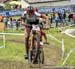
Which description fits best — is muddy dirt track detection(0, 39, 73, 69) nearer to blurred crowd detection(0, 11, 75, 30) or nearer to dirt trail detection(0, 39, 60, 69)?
dirt trail detection(0, 39, 60, 69)

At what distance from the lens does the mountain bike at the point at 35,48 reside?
11.0 meters

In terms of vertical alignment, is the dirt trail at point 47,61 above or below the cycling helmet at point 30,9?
below

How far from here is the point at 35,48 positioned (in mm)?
11344

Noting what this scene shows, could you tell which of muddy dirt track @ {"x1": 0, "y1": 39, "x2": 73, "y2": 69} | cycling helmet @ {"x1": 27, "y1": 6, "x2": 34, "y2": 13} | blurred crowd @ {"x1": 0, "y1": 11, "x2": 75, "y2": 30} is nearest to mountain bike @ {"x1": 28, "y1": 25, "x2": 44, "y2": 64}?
muddy dirt track @ {"x1": 0, "y1": 39, "x2": 73, "y2": 69}

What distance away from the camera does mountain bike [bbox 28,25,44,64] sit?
1100cm

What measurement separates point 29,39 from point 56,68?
6.96 ft

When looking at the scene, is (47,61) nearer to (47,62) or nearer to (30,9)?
(47,62)

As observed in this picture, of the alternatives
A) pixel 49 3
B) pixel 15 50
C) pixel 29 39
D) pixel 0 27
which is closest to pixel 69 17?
pixel 0 27

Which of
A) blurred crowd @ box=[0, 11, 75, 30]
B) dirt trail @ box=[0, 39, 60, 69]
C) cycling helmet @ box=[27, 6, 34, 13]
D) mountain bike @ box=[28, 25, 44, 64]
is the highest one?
cycling helmet @ box=[27, 6, 34, 13]

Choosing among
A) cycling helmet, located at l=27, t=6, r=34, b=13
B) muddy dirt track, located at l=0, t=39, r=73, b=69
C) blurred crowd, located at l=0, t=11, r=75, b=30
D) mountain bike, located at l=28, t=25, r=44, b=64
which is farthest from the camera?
blurred crowd, located at l=0, t=11, r=75, b=30

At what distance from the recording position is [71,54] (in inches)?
531

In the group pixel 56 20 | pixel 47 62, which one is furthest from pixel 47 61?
pixel 56 20

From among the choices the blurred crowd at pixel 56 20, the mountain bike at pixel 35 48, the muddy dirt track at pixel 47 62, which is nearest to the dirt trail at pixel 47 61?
the muddy dirt track at pixel 47 62

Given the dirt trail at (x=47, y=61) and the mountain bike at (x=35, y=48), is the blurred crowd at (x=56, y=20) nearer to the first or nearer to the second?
the dirt trail at (x=47, y=61)
